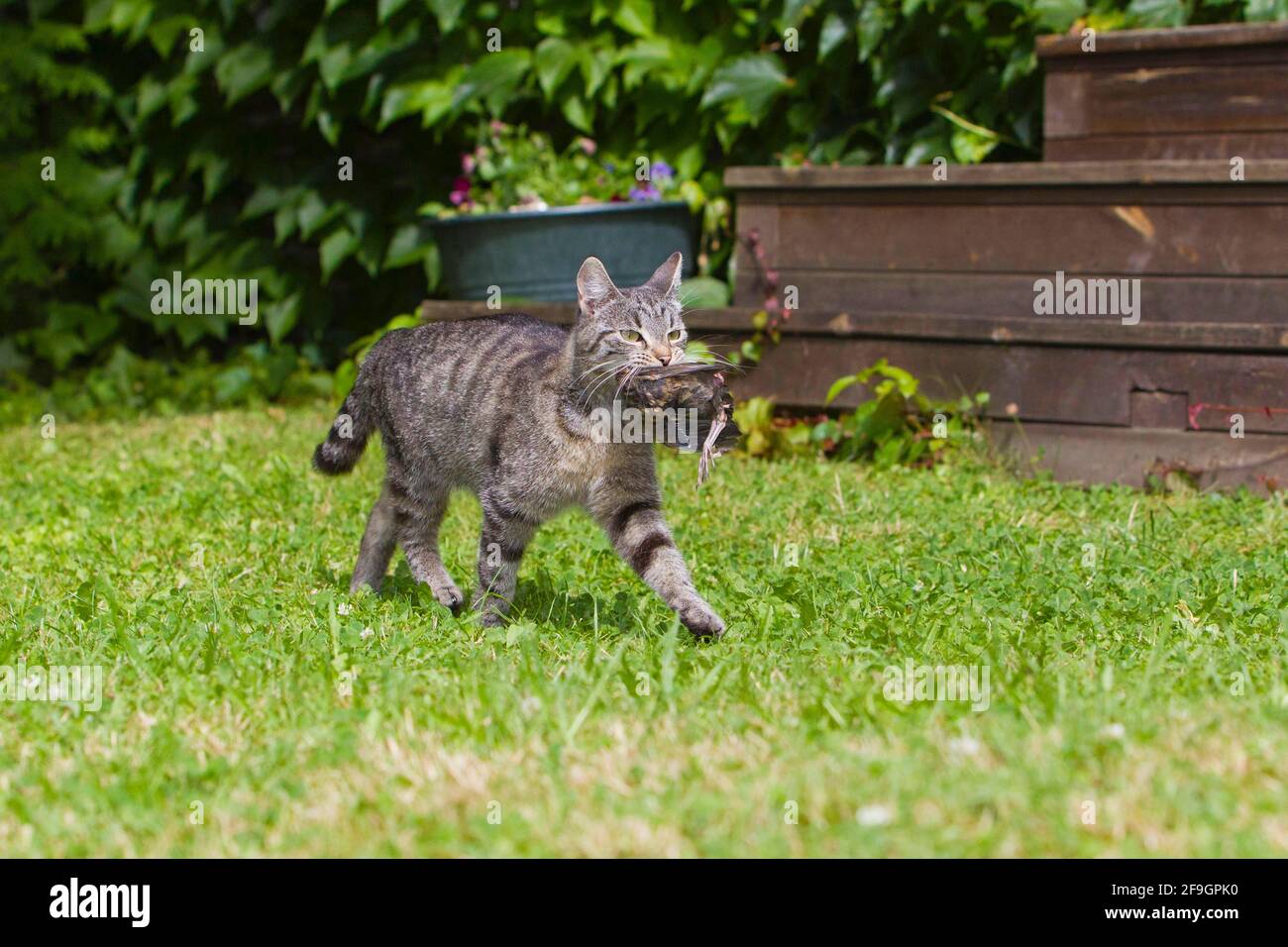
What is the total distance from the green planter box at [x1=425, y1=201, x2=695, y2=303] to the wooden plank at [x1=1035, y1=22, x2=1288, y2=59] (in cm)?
181

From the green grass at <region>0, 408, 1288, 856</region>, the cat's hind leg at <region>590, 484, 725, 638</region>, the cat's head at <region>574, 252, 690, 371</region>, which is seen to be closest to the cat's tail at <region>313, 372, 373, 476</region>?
the green grass at <region>0, 408, 1288, 856</region>

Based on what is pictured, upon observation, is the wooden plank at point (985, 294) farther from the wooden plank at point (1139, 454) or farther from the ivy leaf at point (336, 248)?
the ivy leaf at point (336, 248)

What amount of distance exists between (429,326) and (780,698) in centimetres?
203

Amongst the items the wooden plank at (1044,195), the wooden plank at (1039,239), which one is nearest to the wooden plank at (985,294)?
the wooden plank at (1039,239)

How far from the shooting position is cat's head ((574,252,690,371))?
151 inches

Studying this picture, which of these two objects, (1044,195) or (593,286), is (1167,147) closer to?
(1044,195)

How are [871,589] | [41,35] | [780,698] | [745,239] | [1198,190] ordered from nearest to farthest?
[780,698] → [871,589] → [1198,190] → [745,239] → [41,35]

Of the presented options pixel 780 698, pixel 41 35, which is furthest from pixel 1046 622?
pixel 41 35

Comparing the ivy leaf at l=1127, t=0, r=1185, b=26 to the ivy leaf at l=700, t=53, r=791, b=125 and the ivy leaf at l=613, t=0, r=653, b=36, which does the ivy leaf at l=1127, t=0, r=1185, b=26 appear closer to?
the ivy leaf at l=700, t=53, r=791, b=125

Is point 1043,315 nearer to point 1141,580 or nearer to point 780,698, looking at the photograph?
point 1141,580

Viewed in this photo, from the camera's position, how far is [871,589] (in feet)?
13.5

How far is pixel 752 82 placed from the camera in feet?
22.0

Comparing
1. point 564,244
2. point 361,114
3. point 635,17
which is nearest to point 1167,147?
point 635,17
